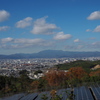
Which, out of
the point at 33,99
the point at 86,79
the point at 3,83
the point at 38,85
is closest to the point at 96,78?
the point at 86,79

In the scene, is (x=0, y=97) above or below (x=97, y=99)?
below

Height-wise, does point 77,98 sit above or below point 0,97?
above

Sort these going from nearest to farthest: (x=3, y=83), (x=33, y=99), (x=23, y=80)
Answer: (x=33, y=99), (x=3, y=83), (x=23, y=80)

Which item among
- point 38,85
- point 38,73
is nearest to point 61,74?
point 38,85

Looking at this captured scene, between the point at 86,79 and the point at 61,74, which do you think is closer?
the point at 86,79

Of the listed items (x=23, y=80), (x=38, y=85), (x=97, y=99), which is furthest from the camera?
(x=23, y=80)

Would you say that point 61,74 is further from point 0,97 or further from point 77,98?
point 77,98

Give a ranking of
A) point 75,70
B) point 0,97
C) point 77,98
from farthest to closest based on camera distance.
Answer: point 75,70 → point 0,97 → point 77,98

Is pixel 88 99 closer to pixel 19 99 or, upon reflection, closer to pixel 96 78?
pixel 19 99

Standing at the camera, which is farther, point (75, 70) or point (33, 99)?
point (75, 70)
